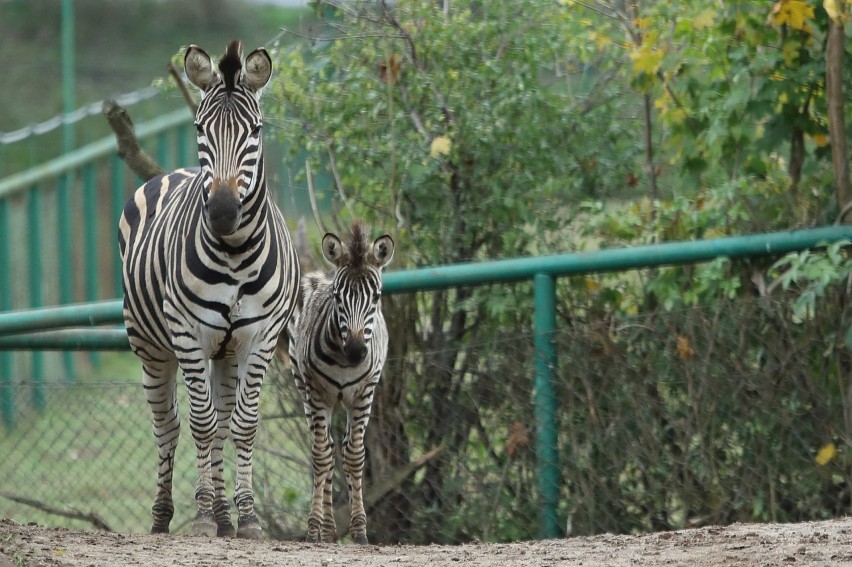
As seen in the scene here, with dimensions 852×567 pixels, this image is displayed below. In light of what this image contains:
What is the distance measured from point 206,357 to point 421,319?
1659mm

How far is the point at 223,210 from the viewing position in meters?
5.31

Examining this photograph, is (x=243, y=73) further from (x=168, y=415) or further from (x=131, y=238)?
(x=168, y=415)

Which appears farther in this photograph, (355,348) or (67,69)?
(67,69)

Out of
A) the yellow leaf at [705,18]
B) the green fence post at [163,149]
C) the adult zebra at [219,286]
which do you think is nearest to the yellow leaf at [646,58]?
the yellow leaf at [705,18]

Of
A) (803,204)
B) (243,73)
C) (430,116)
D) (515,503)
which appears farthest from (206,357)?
(803,204)

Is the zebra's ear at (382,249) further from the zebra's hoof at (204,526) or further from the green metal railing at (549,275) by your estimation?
the zebra's hoof at (204,526)

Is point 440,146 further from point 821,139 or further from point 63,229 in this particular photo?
point 63,229

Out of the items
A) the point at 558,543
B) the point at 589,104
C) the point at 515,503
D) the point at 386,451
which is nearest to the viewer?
the point at 558,543

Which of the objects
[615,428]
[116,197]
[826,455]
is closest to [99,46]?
[116,197]

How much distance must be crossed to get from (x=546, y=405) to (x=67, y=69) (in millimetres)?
11643

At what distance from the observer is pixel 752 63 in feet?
22.3

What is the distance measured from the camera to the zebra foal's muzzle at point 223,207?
5.31 metres

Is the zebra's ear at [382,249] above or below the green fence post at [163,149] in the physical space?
below

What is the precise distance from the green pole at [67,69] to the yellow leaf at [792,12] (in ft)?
38.1
